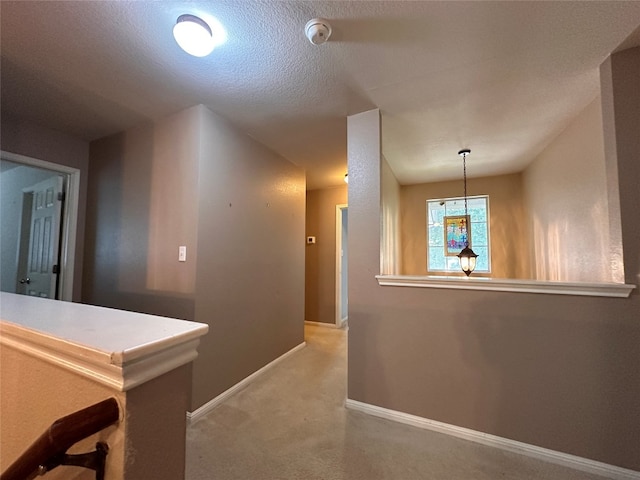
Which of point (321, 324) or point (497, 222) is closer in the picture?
point (497, 222)

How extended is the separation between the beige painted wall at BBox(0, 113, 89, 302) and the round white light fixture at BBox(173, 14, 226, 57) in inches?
83.4

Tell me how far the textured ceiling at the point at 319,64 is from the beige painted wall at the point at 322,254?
194 cm

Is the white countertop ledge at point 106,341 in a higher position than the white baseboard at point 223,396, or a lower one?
higher

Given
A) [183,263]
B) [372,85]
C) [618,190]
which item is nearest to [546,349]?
[618,190]

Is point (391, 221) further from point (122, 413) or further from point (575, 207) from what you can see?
point (122, 413)

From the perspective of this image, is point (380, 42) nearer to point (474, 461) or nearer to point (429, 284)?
point (429, 284)

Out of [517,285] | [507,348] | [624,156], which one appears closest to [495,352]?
[507,348]

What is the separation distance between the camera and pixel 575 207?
246 cm

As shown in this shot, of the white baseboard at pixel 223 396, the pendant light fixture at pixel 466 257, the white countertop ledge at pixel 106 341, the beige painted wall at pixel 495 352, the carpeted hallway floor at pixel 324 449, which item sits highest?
the pendant light fixture at pixel 466 257

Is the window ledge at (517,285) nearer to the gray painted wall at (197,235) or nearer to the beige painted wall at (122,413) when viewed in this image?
the gray painted wall at (197,235)

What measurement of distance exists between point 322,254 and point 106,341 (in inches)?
160

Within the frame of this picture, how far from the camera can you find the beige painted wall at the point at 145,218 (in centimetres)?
213

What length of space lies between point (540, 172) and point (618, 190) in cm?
208

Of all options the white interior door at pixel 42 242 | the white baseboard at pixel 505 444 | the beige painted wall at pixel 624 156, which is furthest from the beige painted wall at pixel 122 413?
the white interior door at pixel 42 242
